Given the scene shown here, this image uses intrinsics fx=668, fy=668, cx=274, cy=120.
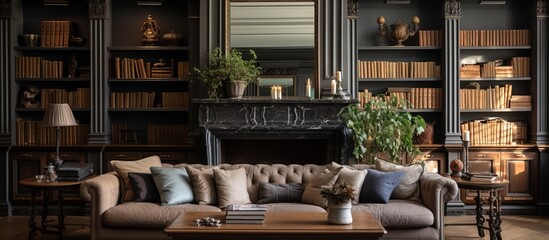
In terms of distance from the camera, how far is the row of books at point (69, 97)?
27.8ft

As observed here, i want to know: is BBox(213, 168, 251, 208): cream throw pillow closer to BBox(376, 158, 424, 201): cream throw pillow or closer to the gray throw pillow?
the gray throw pillow

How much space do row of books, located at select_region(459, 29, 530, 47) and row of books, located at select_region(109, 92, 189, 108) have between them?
3608 mm

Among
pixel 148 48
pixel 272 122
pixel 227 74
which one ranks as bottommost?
pixel 272 122

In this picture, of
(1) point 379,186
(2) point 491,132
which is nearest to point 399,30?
(2) point 491,132

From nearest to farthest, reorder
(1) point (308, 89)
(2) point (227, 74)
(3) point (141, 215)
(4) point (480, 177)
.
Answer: (3) point (141, 215), (4) point (480, 177), (2) point (227, 74), (1) point (308, 89)

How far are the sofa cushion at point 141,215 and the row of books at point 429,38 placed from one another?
4.08 m

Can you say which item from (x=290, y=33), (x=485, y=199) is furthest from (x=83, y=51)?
(x=485, y=199)

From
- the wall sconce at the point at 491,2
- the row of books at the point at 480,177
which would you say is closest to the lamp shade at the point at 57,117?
the row of books at the point at 480,177

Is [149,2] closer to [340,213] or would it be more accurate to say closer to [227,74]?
[227,74]

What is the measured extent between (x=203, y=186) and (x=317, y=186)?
3.41 feet

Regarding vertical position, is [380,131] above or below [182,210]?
above

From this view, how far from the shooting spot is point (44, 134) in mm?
8484

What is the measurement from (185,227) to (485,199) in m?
4.60

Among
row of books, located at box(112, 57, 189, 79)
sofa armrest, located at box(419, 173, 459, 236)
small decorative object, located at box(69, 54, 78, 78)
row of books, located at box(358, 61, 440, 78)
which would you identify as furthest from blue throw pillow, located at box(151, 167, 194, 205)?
row of books, located at box(358, 61, 440, 78)
